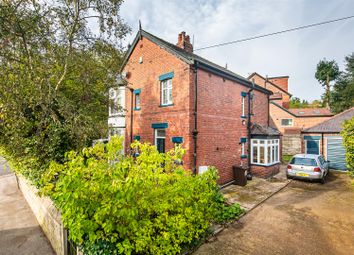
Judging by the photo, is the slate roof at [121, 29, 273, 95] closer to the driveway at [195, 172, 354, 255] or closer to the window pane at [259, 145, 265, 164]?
the window pane at [259, 145, 265, 164]

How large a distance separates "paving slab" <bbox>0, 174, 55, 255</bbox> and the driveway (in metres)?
5.12

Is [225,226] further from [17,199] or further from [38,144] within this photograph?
[17,199]

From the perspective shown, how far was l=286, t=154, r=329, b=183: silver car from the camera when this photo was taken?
11195 mm

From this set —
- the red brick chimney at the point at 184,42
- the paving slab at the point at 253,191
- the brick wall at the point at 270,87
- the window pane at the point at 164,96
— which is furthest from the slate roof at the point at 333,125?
the window pane at the point at 164,96

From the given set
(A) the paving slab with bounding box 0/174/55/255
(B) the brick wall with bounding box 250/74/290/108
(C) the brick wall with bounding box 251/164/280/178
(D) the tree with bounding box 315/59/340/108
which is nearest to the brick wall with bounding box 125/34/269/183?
(C) the brick wall with bounding box 251/164/280/178

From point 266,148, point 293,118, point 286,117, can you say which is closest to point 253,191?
point 266,148

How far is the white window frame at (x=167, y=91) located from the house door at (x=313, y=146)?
15.7 meters

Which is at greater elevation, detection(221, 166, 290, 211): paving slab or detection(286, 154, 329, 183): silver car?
detection(286, 154, 329, 183): silver car

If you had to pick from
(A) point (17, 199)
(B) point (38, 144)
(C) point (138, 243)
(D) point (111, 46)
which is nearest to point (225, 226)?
(C) point (138, 243)

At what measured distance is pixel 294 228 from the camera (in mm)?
6273

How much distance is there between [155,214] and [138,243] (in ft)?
2.72

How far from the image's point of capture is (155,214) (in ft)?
14.8

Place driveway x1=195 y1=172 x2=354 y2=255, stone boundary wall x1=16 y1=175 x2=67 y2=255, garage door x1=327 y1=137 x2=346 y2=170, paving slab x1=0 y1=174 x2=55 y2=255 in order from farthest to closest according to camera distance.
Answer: garage door x1=327 y1=137 x2=346 y2=170 → paving slab x1=0 y1=174 x2=55 y2=255 → driveway x1=195 y1=172 x2=354 y2=255 → stone boundary wall x1=16 y1=175 x2=67 y2=255

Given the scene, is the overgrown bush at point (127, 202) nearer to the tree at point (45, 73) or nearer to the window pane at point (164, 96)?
the tree at point (45, 73)
